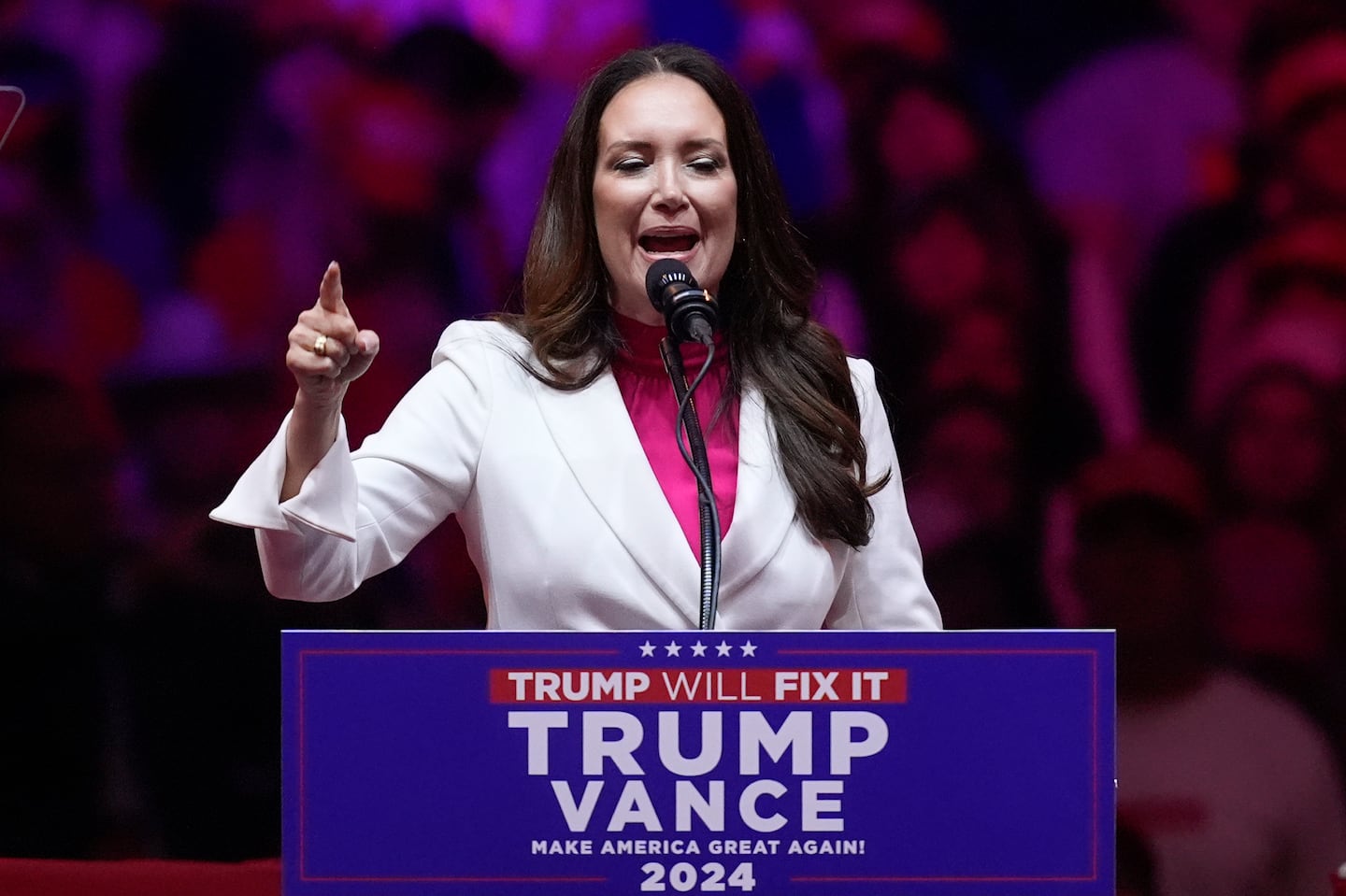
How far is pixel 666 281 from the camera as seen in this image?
143 centimetres

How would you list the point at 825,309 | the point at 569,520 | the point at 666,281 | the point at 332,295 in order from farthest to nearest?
the point at 825,309 < the point at 569,520 < the point at 666,281 < the point at 332,295

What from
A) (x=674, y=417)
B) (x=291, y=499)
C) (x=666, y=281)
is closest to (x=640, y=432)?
(x=674, y=417)

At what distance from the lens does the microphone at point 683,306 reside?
4.47 feet

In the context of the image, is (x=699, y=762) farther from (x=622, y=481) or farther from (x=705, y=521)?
(x=622, y=481)

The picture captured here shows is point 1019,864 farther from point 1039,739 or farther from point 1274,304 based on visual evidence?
point 1274,304

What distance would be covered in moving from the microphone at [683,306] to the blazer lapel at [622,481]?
0.70 ft

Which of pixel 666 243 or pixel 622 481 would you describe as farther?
pixel 666 243

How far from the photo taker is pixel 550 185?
5.93 ft

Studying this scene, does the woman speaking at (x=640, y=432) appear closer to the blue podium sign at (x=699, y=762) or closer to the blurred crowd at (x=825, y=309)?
the blue podium sign at (x=699, y=762)

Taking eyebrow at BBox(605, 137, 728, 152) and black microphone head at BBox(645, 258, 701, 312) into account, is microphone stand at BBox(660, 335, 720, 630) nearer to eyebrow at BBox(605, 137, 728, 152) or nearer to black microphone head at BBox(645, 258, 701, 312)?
black microphone head at BBox(645, 258, 701, 312)

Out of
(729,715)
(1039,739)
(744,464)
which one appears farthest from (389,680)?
(744,464)

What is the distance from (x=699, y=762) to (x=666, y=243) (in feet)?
2.34

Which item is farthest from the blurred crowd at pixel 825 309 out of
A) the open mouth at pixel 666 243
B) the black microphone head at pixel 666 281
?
the black microphone head at pixel 666 281

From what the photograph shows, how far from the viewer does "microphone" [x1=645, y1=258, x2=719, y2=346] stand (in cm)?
136
